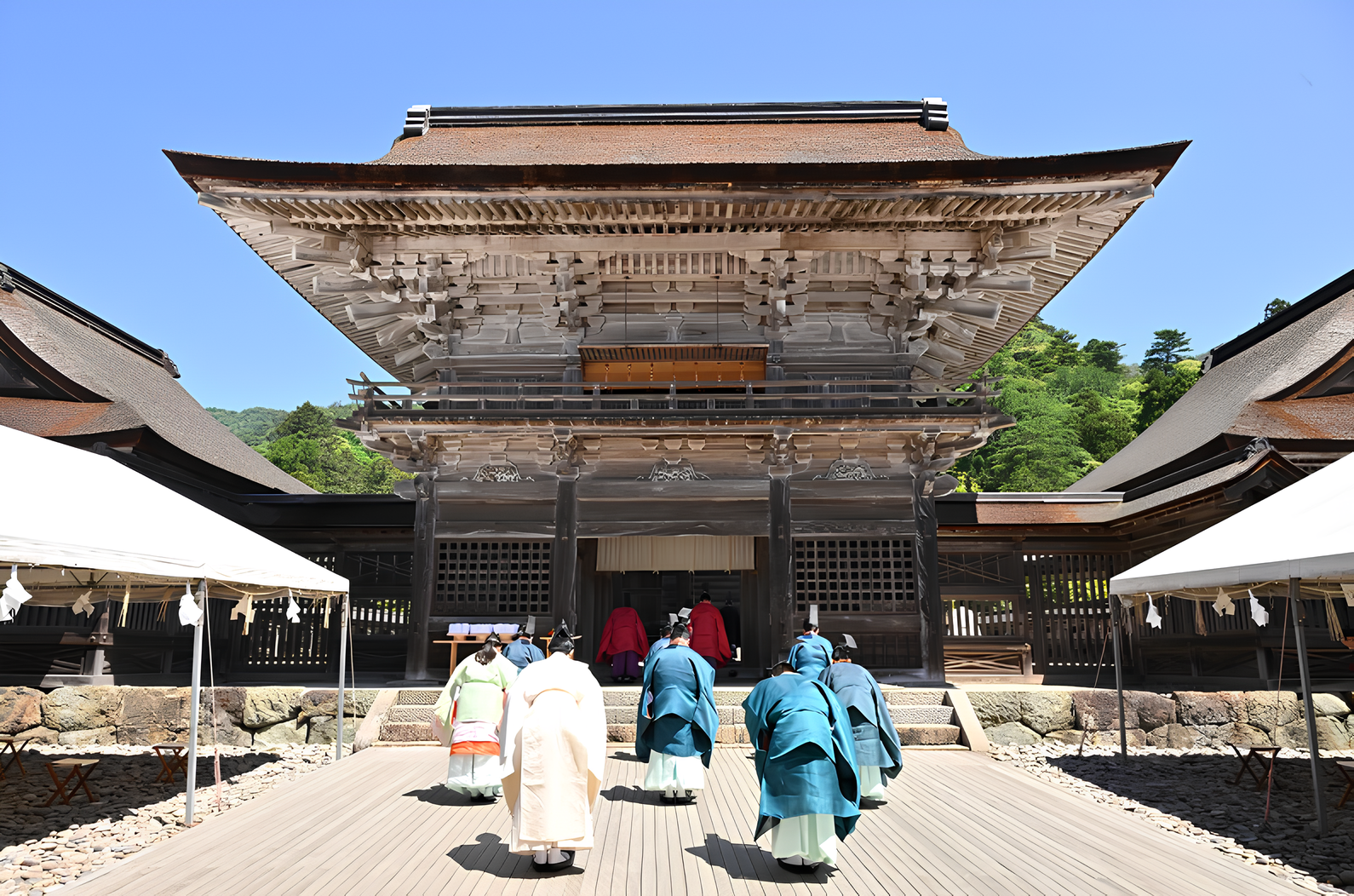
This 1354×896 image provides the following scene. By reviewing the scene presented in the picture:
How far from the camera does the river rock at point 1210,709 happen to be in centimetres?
1027

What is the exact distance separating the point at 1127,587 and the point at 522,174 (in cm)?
865

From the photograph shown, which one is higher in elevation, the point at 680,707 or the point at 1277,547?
the point at 1277,547

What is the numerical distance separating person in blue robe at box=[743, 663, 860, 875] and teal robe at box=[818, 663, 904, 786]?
186 cm

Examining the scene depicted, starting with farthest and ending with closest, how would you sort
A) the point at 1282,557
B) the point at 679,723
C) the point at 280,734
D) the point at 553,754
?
the point at 280,734 → the point at 679,723 → the point at 1282,557 → the point at 553,754

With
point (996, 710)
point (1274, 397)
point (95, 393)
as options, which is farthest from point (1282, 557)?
point (95, 393)

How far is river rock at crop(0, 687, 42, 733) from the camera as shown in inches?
414

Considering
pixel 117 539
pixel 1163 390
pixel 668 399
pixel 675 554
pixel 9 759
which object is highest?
pixel 1163 390

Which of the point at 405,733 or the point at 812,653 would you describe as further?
the point at 405,733

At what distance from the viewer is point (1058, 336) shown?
4678 cm

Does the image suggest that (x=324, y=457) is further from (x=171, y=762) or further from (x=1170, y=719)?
(x=1170, y=719)

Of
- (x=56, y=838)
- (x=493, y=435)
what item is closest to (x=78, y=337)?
(x=493, y=435)

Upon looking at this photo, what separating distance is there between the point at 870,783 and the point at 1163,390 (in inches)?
1260

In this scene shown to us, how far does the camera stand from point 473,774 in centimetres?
693

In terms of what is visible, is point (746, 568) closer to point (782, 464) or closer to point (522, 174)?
point (782, 464)
